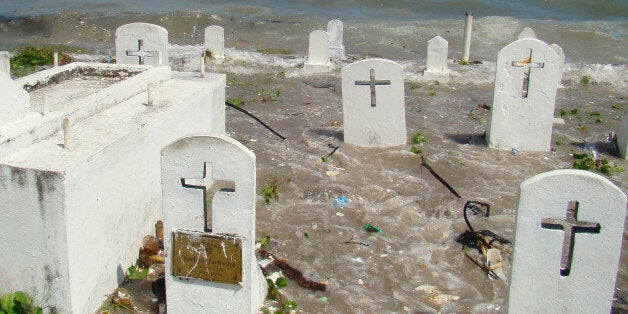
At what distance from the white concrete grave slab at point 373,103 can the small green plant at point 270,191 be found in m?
2.11

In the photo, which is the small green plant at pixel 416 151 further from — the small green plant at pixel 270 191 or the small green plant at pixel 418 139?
the small green plant at pixel 270 191

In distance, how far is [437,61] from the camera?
15219 millimetres

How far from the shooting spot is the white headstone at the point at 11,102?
550 cm

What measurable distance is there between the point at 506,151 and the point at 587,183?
18.2 ft

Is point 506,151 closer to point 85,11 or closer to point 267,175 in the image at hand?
point 267,175

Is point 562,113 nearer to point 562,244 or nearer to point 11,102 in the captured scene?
point 562,244

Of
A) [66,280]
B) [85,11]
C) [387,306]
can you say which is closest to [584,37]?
[85,11]

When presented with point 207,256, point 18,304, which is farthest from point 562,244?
point 18,304

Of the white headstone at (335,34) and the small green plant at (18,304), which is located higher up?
the white headstone at (335,34)

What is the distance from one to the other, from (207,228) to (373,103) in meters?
5.25

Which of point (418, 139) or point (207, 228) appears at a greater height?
point (207, 228)

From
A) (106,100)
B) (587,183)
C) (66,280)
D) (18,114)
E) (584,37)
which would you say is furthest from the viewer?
(584,37)

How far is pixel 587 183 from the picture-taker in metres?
4.53

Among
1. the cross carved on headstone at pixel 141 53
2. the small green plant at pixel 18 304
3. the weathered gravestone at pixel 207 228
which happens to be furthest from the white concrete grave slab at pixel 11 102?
the cross carved on headstone at pixel 141 53
